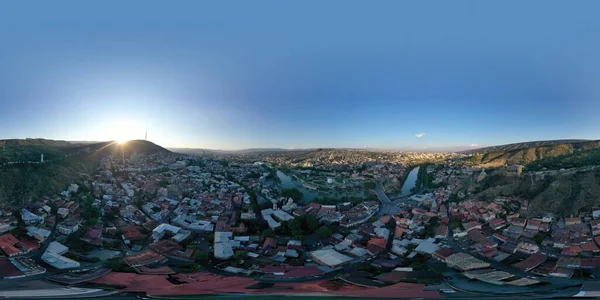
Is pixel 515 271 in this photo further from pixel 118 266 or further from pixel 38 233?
pixel 38 233

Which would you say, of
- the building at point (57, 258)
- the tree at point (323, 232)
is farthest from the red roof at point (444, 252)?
the building at point (57, 258)

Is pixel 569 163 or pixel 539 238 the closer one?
pixel 539 238

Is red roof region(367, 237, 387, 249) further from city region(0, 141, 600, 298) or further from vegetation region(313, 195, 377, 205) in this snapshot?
vegetation region(313, 195, 377, 205)

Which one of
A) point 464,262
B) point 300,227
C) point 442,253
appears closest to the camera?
point 464,262

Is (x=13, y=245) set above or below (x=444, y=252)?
above

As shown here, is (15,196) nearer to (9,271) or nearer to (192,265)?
(9,271)

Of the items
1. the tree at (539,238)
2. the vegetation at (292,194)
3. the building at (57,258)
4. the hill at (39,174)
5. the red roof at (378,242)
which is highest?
the hill at (39,174)

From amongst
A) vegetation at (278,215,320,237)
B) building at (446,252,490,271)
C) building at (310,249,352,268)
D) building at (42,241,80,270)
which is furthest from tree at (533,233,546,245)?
building at (42,241,80,270)

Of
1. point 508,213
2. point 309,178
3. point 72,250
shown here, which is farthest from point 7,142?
point 508,213

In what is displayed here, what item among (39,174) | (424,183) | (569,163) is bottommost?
(424,183)

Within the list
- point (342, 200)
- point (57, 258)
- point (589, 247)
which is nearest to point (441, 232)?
point (589, 247)

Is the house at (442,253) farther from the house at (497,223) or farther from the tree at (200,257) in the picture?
the tree at (200,257)
